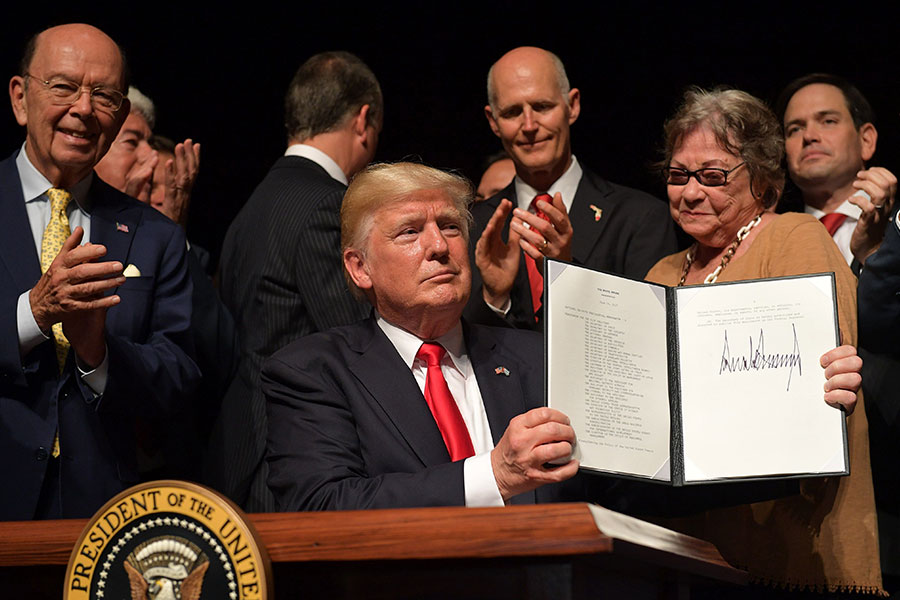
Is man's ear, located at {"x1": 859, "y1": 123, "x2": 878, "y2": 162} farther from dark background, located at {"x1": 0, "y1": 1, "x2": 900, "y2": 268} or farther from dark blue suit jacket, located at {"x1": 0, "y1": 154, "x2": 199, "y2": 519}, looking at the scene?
dark blue suit jacket, located at {"x1": 0, "y1": 154, "x2": 199, "y2": 519}

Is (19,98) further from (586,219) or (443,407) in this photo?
(586,219)

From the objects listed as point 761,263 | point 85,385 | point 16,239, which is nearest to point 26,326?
point 85,385

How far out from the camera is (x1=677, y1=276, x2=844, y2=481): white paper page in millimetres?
2216

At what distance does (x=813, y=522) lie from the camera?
102 inches

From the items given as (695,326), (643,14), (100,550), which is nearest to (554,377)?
(695,326)

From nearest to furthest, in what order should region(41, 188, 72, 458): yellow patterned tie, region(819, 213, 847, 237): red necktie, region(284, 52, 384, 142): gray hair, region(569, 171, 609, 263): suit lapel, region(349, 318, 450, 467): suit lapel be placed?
1. region(349, 318, 450, 467): suit lapel
2. region(41, 188, 72, 458): yellow patterned tie
3. region(569, 171, 609, 263): suit lapel
4. region(819, 213, 847, 237): red necktie
5. region(284, 52, 384, 142): gray hair

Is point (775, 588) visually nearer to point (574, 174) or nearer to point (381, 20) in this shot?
point (574, 174)

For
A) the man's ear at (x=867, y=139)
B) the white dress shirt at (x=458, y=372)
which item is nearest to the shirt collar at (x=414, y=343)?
the white dress shirt at (x=458, y=372)

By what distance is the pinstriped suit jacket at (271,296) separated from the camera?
3.22 metres

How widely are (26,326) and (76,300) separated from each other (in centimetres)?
26

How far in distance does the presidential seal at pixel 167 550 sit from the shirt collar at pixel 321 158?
2162 mm

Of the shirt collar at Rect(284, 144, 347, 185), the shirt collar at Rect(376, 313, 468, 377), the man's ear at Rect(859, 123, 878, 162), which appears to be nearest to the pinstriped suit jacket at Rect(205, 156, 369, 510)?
the shirt collar at Rect(284, 144, 347, 185)
